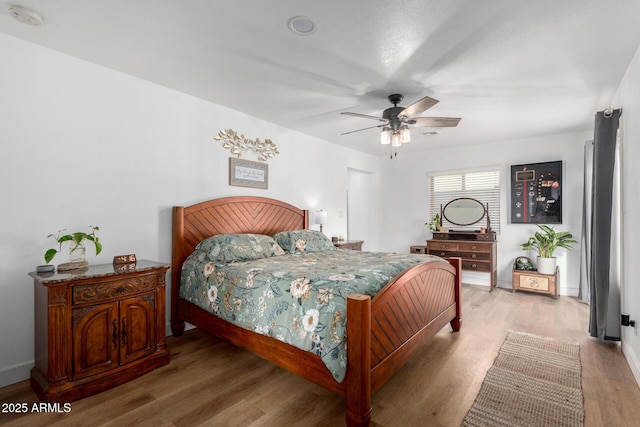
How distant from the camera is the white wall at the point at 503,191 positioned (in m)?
4.70

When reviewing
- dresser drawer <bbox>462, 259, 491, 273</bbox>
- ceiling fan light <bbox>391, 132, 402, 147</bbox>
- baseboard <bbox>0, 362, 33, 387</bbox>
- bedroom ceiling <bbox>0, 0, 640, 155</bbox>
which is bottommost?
baseboard <bbox>0, 362, 33, 387</bbox>

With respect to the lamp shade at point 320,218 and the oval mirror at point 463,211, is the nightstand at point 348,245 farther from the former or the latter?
the oval mirror at point 463,211

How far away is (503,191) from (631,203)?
2.79 meters

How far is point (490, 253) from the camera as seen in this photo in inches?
191

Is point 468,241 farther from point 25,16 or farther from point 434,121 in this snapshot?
point 25,16

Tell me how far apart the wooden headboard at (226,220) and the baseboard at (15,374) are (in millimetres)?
1129

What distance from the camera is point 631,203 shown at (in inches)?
100

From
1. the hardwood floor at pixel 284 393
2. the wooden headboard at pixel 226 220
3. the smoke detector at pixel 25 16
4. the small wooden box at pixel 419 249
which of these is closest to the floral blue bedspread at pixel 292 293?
the wooden headboard at pixel 226 220

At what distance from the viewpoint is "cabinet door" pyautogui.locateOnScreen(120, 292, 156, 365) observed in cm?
228

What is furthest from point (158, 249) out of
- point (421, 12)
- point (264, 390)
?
point (421, 12)

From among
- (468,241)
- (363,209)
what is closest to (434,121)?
(468,241)

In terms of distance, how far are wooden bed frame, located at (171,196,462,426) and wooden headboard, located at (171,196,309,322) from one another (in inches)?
0.4

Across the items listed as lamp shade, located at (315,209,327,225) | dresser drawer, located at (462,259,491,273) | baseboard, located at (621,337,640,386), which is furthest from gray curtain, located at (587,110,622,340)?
lamp shade, located at (315,209,327,225)

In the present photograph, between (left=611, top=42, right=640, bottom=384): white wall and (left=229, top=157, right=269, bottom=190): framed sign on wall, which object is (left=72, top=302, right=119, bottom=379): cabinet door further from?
(left=611, top=42, right=640, bottom=384): white wall
